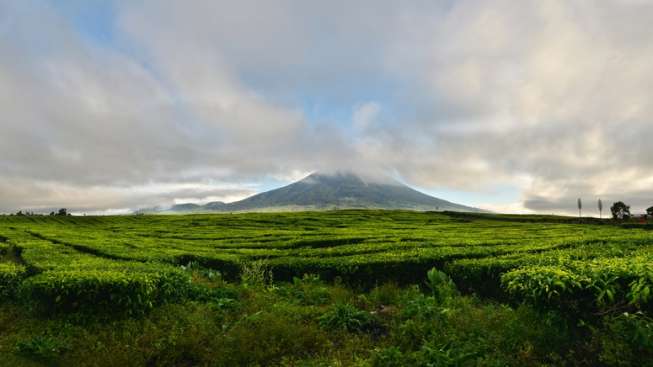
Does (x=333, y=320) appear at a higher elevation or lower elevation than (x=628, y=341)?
lower

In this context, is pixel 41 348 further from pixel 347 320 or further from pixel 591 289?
pixel 591 289

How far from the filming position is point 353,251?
19.7 metres

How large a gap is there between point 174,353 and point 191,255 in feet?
40.3

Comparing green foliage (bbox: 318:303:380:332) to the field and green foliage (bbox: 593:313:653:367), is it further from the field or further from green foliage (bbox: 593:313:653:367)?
green foliage (bbox: 593:313:653:367)

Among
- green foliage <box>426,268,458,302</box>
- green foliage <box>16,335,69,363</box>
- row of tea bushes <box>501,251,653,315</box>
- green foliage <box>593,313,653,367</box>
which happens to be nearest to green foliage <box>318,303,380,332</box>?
green foliage <box>426,268,458,302</box>

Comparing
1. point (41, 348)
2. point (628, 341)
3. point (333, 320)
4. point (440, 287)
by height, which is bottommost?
point (41, 348)

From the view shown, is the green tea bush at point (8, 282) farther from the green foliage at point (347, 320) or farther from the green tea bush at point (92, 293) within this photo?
the green foliage at point (347, 320)

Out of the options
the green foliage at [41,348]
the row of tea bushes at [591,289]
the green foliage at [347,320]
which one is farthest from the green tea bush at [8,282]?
the row of tea bushes at [591,289]

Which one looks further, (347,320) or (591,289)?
(347,320)

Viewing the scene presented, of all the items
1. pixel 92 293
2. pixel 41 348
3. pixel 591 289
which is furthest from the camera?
pixel 92 293

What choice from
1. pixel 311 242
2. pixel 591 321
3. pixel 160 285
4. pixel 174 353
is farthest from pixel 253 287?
pixel 311 242

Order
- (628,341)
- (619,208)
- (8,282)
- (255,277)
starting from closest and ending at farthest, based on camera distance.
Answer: (628,341), (8,282), (255,277), (619,208)

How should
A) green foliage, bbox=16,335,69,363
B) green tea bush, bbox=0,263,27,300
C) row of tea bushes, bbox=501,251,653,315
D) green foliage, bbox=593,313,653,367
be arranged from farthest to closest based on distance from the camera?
green tea bush, bbox=0,263,27,300
green foliage, bbox=16,335,69,363
row of tea bushes, bbox=501,251,653,315
green foliage, bbox=593,313,653,367

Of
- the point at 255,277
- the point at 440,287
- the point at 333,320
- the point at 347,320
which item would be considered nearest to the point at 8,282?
the point at 255,277
